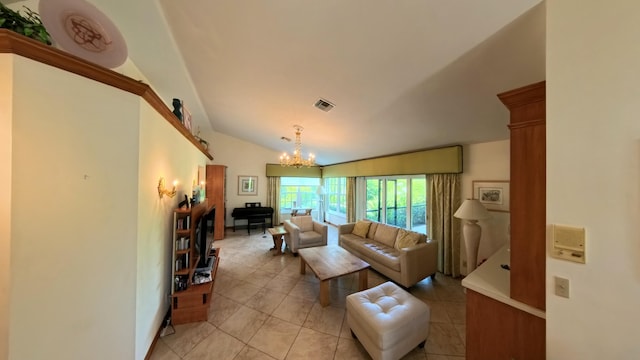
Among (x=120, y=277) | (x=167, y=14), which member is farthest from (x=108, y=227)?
(x=167, y=14)

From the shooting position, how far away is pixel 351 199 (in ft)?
20.2

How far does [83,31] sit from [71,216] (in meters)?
1.15

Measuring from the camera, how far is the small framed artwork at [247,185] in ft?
22.7

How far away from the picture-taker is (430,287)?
10.2ft

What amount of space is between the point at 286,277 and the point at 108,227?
2.57 meters

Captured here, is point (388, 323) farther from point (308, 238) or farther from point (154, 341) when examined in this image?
point (308, 238)

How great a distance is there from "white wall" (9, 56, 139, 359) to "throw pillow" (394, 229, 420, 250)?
3388 mm

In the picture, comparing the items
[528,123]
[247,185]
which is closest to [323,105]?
[528,123]

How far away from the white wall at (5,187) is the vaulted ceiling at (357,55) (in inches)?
42.2

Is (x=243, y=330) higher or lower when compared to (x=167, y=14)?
lower

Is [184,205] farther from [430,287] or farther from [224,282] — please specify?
[430,287]

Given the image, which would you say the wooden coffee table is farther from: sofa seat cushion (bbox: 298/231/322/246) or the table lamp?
the table lamp

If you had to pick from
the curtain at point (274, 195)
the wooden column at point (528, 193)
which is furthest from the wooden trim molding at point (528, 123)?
the curtain at point (274, 195)

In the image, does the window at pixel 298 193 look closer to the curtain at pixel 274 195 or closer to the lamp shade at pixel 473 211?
the curtain at pixel 274 195
